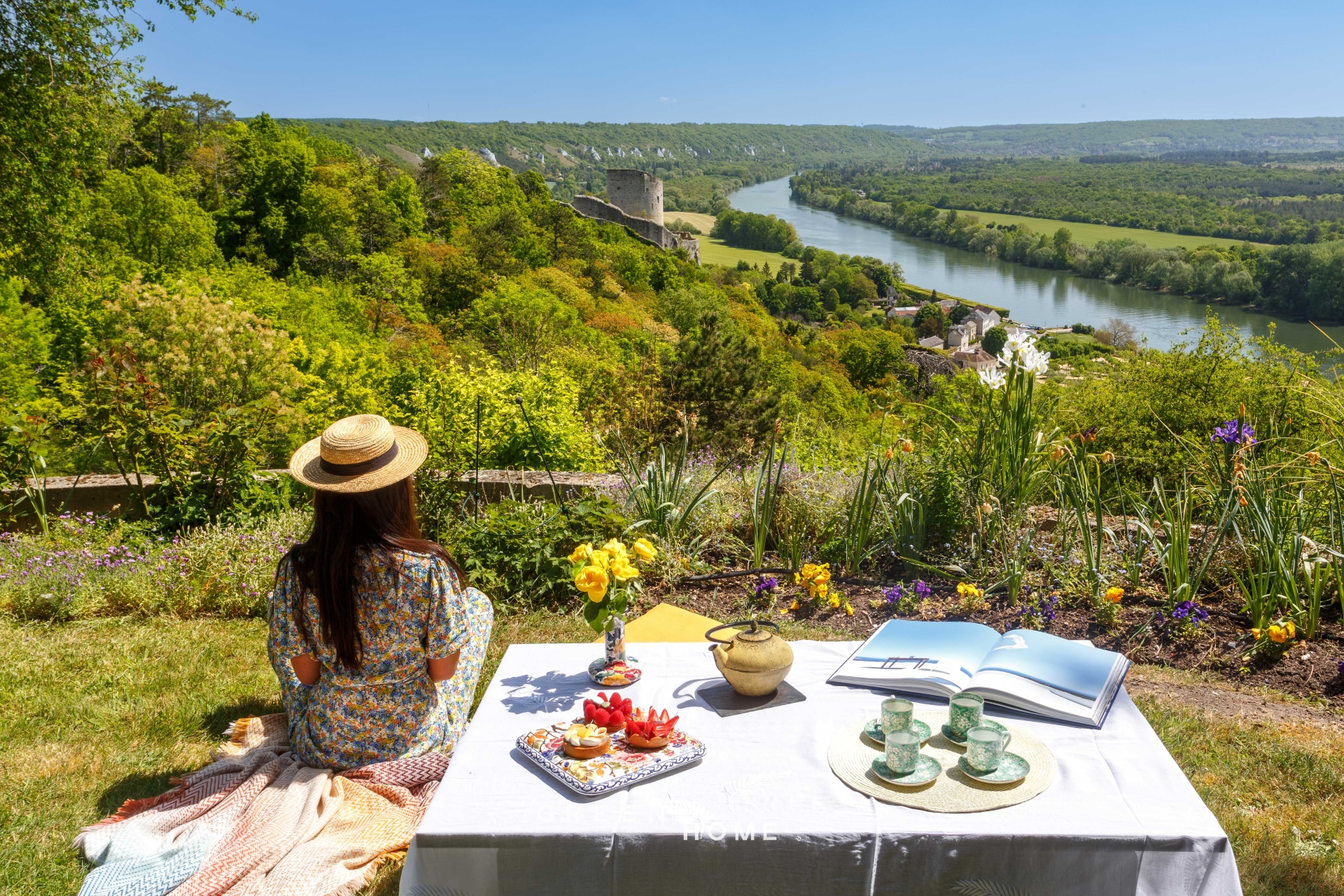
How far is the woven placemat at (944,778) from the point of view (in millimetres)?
1633

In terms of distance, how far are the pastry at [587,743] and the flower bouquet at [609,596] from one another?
0.31 m

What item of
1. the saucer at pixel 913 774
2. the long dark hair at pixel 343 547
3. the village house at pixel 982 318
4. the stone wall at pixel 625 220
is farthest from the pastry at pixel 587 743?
the village house at pixel 982 318

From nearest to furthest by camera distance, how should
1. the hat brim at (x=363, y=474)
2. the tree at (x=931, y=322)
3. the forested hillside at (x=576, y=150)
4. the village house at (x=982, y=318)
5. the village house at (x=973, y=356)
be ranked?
the hat brim at (x=363, y=474) < the village house at (x=973, y=356) < the village house at (x=982, y=318) < the tree at (x=931, y=322) < the forested hillside at (x=576, y=150)

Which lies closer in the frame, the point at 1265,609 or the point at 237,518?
the point at 1265,609

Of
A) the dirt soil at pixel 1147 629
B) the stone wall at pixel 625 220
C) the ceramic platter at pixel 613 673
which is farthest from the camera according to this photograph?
the stone wall at pixel 625 220

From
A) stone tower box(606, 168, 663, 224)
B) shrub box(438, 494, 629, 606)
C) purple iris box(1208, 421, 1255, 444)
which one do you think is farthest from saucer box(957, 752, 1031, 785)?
stone tower box(606, 168, 663, 224)

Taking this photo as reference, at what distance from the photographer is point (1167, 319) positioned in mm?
55625

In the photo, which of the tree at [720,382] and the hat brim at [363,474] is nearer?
the hat brim at [363,474]

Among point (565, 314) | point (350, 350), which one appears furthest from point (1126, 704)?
point (565, 314)

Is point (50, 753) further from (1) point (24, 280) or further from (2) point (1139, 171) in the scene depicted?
(2) point (1139, 171)

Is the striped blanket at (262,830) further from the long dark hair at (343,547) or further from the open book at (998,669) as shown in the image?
the open book at (998,669)

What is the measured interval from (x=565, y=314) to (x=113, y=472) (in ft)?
88.4

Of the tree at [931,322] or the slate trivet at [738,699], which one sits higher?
the slate trivet at [738,699]

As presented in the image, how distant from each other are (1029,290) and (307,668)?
85.6 metres
